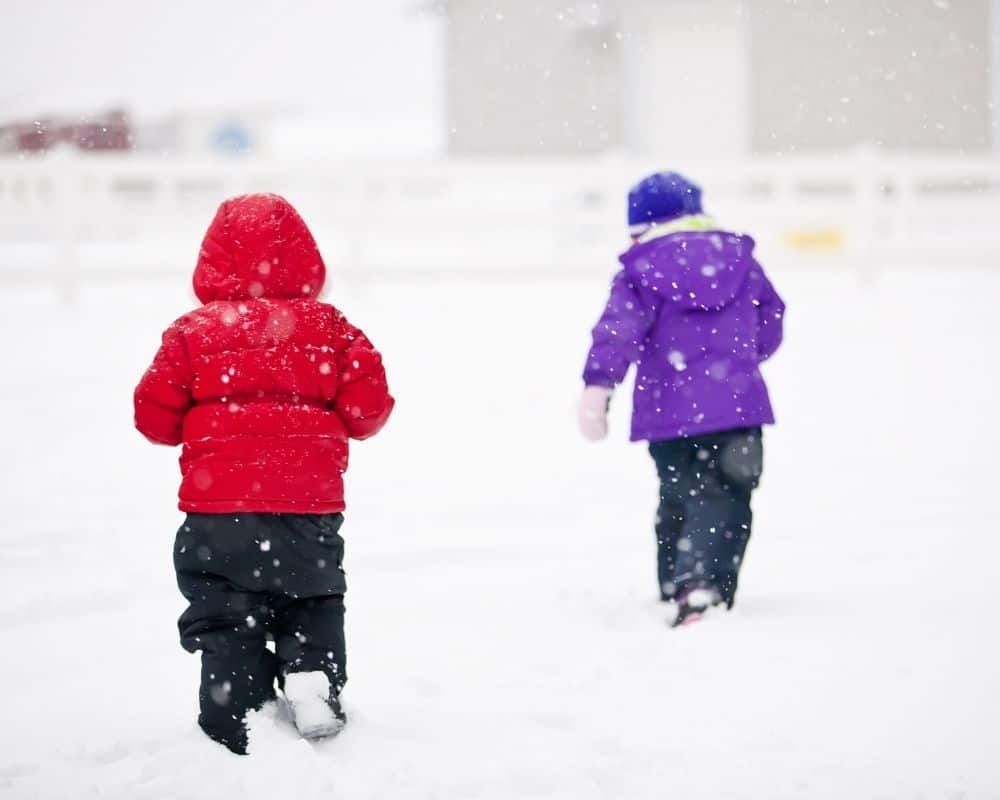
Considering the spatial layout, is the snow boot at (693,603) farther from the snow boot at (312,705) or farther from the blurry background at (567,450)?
the snow boot at (312,705)

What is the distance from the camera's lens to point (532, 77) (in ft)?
68.9

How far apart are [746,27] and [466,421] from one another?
1309 centimetres

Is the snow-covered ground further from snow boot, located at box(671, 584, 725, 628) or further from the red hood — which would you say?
the red hood

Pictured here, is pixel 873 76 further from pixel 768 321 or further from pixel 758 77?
pixel 768 321

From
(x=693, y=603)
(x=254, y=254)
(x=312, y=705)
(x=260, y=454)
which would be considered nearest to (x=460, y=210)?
(x=693, y=603)

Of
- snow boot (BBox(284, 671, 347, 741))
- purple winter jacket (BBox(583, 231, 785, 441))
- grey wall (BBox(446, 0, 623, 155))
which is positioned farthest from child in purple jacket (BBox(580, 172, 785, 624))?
grey wall (BBox(446, 0, 623, 155))

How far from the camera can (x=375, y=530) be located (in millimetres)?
5500

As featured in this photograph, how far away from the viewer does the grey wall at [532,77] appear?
67.2 ft

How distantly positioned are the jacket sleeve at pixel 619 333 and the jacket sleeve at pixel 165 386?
4.31 ft

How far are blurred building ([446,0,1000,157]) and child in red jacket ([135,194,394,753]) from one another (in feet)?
55.3

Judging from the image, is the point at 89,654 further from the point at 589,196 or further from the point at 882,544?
the point at 589,196

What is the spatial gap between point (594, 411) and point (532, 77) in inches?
707

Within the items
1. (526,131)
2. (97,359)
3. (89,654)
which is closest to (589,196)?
(526,131)

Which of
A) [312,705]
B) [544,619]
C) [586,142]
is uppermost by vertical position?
[586,142]
